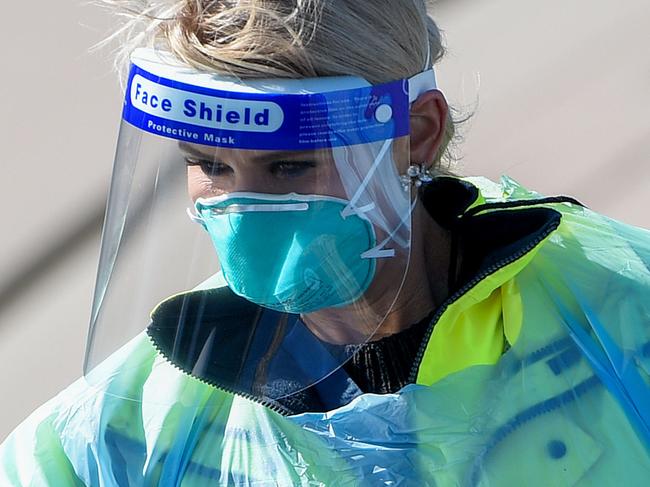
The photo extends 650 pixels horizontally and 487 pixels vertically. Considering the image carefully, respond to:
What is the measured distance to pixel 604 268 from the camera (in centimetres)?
175

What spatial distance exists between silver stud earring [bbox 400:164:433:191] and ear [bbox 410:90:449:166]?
0.01m

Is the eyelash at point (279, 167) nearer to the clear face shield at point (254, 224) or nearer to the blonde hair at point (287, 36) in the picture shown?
the clear face shield at point (254, 224)

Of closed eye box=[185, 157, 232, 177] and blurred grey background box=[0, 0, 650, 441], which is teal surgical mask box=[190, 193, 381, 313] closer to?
closed eye box=[185, 157, 232, 177]

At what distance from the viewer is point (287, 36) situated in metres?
1.56

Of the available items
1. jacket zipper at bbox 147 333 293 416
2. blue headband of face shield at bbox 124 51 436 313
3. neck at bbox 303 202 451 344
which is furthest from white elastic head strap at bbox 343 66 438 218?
jacket zipper at bbox 147 333 293 416

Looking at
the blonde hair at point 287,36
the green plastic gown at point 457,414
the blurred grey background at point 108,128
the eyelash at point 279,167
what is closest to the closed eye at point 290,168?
the eyelash at point 279,167

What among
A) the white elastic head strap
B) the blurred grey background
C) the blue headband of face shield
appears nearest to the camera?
the blue headband of face shield

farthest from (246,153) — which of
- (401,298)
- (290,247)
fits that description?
(401,298)

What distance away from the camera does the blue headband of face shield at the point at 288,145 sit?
1.56 meters

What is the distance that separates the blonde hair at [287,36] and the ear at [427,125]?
2.5 inches

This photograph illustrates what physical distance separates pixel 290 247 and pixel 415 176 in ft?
0.75

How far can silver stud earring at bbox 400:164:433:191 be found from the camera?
5.63ft

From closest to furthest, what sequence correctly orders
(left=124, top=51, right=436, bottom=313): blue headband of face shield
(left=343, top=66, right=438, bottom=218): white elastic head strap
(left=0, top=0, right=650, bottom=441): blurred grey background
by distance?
(left=124, top=51, right=436, bottom=313): blue headband of face shield
(left=343, top=66, right=438, bottom=218): white elastic head strap
(left=0, top=0, right=650, bottom=441): blurred grey background

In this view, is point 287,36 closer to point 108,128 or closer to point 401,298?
point 401,298
